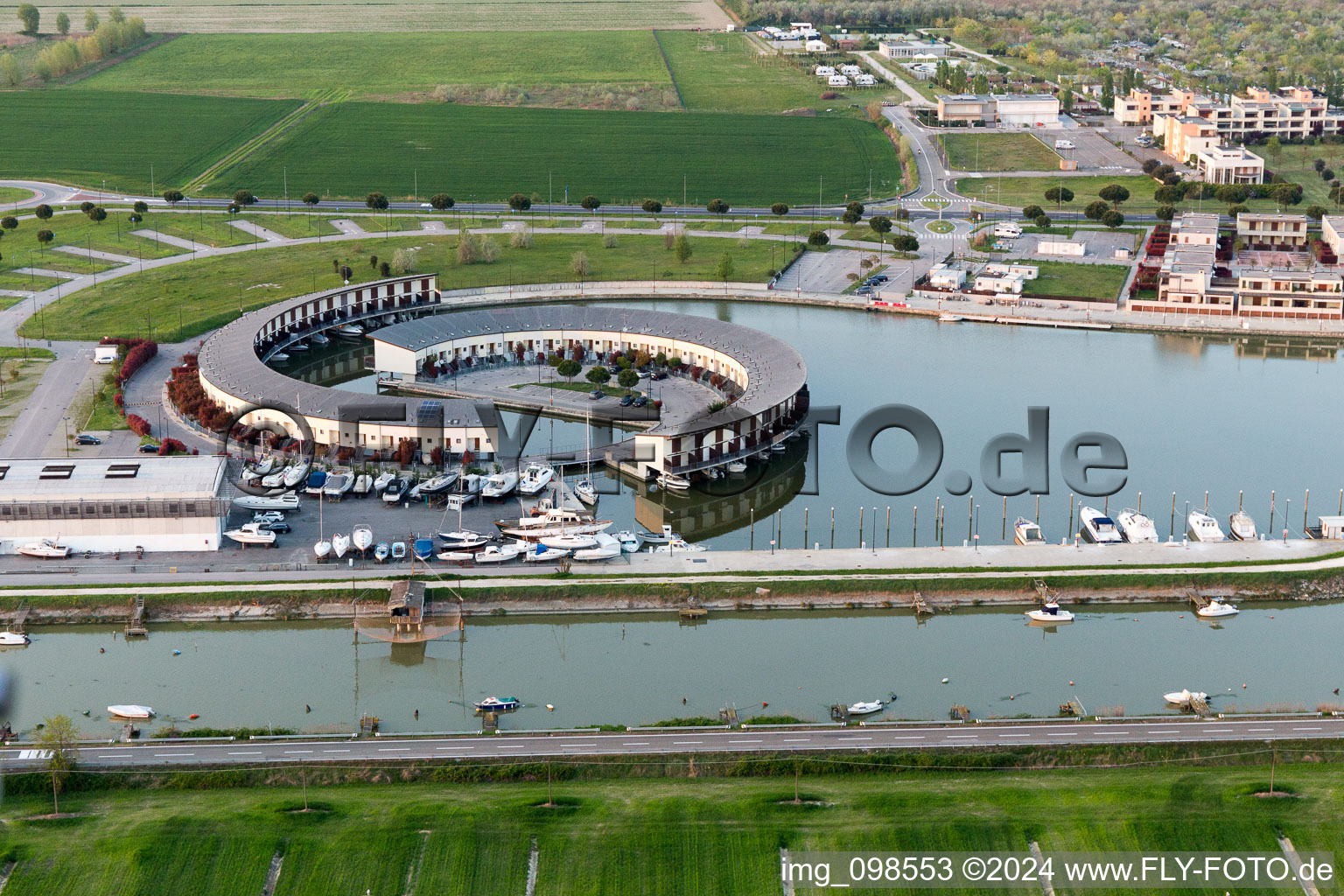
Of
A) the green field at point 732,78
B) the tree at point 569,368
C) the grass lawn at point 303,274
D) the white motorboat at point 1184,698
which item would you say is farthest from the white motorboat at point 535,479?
the green field at point 732,78

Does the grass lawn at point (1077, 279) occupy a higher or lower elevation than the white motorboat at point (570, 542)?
higher

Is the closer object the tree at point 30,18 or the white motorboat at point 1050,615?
the white motorboat at point 1050,615

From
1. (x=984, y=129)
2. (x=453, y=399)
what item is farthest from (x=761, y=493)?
(x=984, y=129)

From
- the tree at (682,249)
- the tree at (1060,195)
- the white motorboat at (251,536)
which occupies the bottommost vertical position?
the white motorboat at (251,536)

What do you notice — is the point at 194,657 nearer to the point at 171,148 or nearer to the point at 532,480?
the point at 532,480

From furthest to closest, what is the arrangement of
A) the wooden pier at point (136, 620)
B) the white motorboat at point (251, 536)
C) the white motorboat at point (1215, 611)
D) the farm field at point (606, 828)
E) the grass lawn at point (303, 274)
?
the grass lawn at point (303, 274), the white motorboat at point (251, 536), the white motorboat at point (1215, 611), the wooden pier at point (136, 620), the farm field at point (606, 828)

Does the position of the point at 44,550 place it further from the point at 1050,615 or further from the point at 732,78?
the point at 732,78

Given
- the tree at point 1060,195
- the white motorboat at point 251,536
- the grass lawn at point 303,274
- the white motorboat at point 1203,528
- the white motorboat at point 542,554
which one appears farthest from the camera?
the tree at point 1060,195

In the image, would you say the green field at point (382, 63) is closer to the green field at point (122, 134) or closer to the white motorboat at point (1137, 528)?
the green field at point (122, 134)
